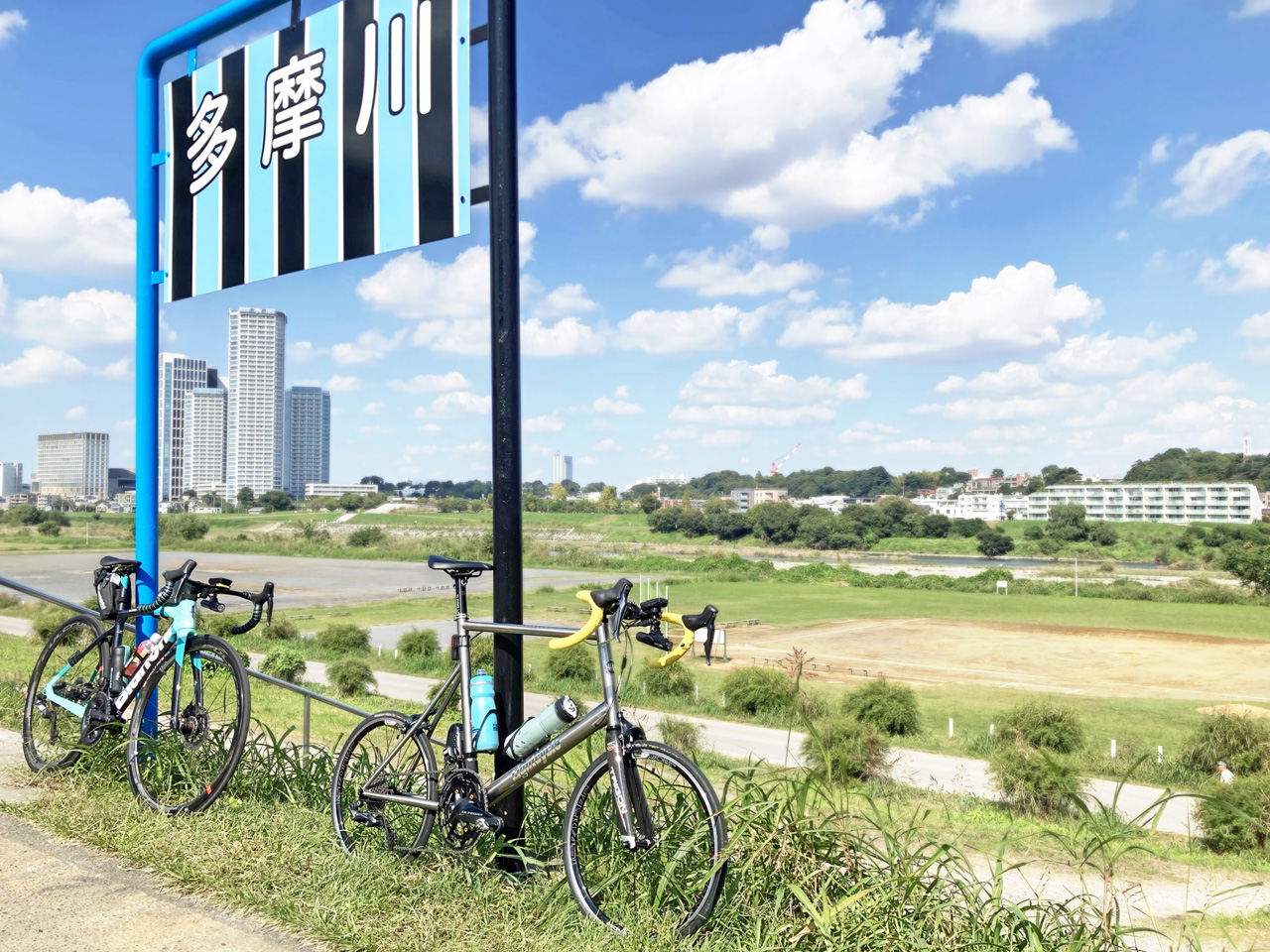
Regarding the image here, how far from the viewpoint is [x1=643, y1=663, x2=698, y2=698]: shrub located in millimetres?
46197

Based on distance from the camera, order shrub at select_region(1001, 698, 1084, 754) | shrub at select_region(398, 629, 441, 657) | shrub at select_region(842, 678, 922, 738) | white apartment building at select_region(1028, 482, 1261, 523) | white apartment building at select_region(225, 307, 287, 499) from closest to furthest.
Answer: shrub at select_region(1001, 698, 1084, 754), shrub at select_region(842, 678, 922, 738), shrub at select_region(398, 629, 441, 657), white apartment building at select_region(225, 307, 287, 499), white apartment building at select_region(1028, 482, 1261, 523)

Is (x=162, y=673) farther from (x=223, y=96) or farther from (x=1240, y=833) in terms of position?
(x=1240, y=833)

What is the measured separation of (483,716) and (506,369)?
1.04 meters

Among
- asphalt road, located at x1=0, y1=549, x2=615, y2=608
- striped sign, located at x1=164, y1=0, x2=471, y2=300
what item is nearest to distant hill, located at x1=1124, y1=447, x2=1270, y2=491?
asphalt road, located at x1=0, y1=549, x2=615, y2=608

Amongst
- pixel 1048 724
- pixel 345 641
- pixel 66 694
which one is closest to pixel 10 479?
pixel 345 641

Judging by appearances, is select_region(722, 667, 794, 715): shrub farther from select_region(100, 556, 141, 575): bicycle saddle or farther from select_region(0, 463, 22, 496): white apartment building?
select_region(0, 463, 22, 496): white apartment building

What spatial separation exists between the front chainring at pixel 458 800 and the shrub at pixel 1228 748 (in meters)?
42.5

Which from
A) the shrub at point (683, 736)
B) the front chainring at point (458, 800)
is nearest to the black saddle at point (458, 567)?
the front chainring at point (458, 800)

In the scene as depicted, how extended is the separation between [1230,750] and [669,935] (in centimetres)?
4376

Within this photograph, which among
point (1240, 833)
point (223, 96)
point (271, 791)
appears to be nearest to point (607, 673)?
point (271, 791)

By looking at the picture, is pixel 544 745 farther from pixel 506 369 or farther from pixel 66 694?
pixel 66 694

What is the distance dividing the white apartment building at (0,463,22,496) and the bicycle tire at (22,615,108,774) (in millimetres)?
133084

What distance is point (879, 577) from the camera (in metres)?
130

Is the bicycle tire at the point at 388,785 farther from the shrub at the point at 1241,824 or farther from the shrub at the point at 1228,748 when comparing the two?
the shrub at the point at 1228,748
